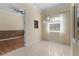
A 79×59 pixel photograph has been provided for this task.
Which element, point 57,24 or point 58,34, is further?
point 58,34

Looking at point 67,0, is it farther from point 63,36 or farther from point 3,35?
point 3,35

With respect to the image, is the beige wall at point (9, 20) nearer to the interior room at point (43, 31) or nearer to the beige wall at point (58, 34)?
the interior room at point (43, 31)

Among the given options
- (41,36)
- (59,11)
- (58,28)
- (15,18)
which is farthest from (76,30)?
(15,18)

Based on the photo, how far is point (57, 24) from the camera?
2.26 metres

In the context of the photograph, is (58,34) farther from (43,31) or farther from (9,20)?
(9,20)

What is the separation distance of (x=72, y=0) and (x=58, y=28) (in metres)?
1.25

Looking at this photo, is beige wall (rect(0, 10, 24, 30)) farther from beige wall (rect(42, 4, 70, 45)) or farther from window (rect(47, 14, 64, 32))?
window (rect(47, 14, 64, 32))

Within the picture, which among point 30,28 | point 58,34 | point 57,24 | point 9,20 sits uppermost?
point 9,20

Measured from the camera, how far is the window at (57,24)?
227cm

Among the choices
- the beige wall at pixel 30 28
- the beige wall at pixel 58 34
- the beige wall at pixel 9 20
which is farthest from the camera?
the beige wall at pixel 30 28

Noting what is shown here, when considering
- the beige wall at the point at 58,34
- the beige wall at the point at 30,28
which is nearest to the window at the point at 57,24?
the beige wall at the point at 58,34

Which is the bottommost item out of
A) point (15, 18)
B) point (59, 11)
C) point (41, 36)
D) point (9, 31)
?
point (41, 36)

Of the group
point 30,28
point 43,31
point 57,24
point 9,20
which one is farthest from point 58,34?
point 9,20

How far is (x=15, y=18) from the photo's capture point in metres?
2.30
